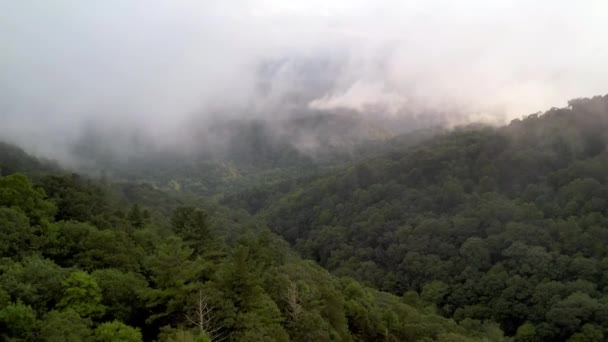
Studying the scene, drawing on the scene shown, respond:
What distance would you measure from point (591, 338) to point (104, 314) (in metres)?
55.9

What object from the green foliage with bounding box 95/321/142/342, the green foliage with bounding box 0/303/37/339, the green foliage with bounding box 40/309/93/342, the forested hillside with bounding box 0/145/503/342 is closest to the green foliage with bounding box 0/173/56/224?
the forested hillside with bounding box 0/145/503/342

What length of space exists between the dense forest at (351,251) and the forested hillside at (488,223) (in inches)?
12.3

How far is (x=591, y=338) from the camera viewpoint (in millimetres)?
57281

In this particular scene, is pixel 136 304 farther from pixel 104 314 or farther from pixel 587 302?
pixel 587 302

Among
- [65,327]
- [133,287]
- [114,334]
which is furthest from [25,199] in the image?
[114,334]

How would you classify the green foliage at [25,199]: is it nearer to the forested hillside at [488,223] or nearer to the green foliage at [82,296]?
the green foliage at [82,296]

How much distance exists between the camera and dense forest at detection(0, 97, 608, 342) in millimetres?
26359

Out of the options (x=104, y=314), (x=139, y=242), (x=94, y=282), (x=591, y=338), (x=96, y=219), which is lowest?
(x=591, y=338)

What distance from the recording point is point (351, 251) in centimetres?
10031

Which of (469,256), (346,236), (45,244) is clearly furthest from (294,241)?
(45,244)

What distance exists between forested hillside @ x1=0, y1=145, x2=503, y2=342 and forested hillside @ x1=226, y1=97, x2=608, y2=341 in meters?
30.0

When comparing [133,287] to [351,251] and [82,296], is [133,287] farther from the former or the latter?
[351,251]

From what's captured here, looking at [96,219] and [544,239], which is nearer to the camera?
[96,219]

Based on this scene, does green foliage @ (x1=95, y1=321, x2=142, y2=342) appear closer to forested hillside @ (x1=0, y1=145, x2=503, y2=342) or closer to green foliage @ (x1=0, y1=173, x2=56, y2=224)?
forested hillside @ (x1=0, y1=145, x2=503, y2=342)
